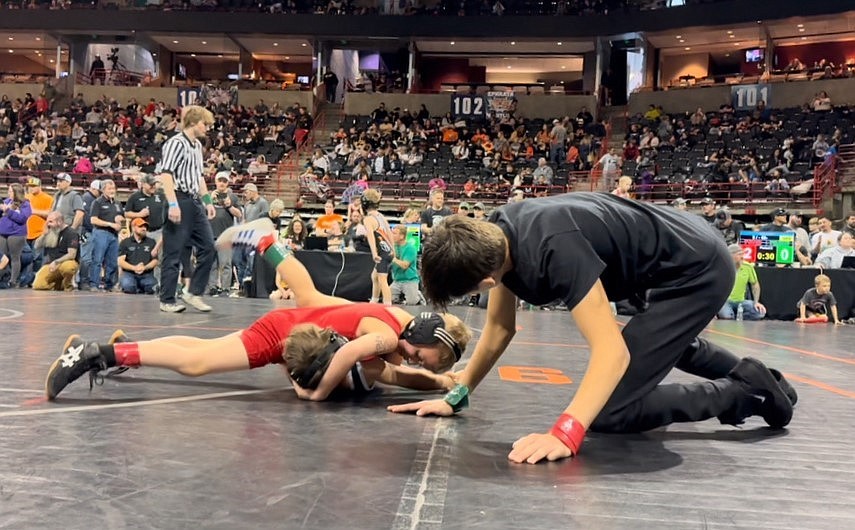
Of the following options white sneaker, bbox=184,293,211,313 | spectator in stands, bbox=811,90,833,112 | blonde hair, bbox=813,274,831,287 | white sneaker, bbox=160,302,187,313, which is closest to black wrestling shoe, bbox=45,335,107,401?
white sneaker, bbox=160,302,187,313

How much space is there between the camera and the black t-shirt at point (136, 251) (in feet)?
29.1

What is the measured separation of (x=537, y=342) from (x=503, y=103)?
18.2 m

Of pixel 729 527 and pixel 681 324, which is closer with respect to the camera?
pixel 729 527

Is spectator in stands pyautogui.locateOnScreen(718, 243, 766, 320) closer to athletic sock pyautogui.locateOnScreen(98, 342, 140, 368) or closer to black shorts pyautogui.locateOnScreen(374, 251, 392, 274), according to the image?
black shorts pyautogui.locateOnScreen(374, 251, 392, 274)

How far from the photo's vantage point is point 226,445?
6.79 feet

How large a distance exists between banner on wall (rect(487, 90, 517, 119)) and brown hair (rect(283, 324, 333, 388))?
795 inches

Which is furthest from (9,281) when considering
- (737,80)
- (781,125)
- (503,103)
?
(737,80)

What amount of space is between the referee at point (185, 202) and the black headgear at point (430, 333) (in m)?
3.55

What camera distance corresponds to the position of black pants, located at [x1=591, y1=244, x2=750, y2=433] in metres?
2.24

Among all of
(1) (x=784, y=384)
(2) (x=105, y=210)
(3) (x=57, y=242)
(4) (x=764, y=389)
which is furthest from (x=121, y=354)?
(3) (x=57, y=242)

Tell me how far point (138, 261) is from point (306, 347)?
22.5 ft

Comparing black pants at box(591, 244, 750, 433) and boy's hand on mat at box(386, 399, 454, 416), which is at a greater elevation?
black pants at box(591, 244, 750, 433)

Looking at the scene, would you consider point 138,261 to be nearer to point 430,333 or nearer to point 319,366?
point 319,366

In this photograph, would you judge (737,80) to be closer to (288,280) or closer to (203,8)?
(203,8)
